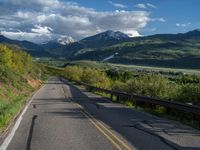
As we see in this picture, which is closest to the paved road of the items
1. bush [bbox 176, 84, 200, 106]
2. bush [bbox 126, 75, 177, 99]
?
bush [bbox 176, 84, 200, 106]

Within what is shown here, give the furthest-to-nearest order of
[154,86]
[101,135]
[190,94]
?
[154,86], [190,94], [101,135]

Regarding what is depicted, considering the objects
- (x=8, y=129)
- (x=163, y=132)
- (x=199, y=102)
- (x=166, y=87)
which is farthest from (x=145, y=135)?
(x=166, y=87)

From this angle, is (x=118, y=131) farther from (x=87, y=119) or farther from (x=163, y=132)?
(x=87, y=119)

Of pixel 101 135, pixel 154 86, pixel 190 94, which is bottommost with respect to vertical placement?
pixel 101 135

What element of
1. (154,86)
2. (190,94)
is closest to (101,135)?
(190,94)

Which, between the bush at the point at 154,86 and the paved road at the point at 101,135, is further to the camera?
the bush at the point at 154,86

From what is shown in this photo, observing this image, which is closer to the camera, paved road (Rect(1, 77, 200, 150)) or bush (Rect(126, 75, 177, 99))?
paved road (Rect(1, 77, 200, 150))

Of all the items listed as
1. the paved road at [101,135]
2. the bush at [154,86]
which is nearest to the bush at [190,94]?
the bush at [154,86]

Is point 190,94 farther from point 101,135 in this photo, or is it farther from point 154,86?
point 101,135

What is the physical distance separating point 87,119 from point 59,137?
5.70 m

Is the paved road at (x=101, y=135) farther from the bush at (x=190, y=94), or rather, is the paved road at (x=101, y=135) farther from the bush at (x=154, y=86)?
the bush at (x=154, y=86)

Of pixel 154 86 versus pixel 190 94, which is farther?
pixel 154 86

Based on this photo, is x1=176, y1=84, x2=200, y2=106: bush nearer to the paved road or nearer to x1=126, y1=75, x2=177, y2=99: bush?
x1=126, y1=75, x2=177, y2=99: bush

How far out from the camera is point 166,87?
32.9 meters
